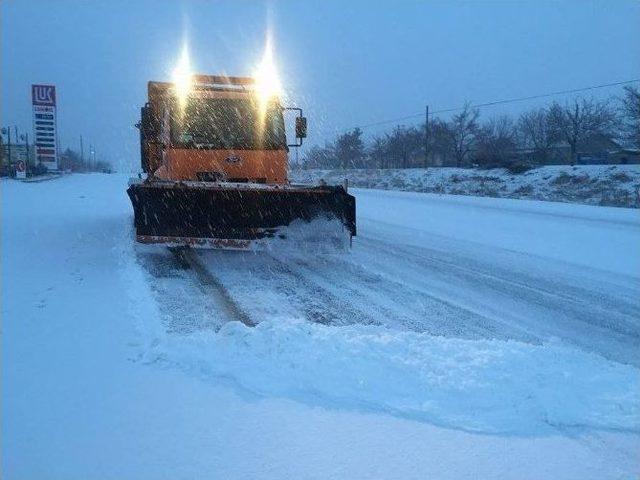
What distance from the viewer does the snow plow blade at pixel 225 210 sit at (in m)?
7.82

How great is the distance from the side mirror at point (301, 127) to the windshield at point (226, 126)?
21.1 inches

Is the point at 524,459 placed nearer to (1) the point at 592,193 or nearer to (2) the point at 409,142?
(1) the point at 592,193

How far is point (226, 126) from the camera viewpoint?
31.1ft

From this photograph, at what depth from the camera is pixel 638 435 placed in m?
3.09

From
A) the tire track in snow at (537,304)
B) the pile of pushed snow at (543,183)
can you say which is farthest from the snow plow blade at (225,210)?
the pile of pushed snow at (543,183)

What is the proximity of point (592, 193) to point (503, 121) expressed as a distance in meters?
39.8

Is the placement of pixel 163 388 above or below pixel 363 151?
below

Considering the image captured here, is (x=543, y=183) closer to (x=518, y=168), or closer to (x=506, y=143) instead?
(x=518, y=168)

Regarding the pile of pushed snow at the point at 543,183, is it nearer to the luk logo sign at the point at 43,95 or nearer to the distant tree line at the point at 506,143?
the distant tree line at the point at 506,143

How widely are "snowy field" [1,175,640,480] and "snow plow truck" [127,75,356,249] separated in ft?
2.96

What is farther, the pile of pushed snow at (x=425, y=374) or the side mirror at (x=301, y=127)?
the side mirror at (x=301, y=127)

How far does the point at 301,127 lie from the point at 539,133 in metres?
50.3

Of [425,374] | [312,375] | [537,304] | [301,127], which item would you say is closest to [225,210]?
[301,127]

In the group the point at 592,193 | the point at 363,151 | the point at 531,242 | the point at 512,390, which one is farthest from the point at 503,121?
the point at 512,390
